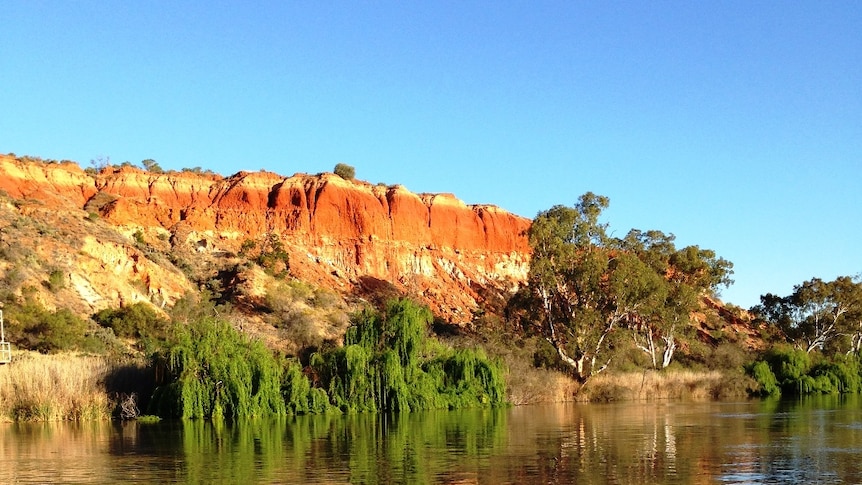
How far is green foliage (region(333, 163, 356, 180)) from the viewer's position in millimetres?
113938

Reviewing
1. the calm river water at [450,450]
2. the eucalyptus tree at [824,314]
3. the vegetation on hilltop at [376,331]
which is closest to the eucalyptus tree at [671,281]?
the vegetation on hilltop at [376,331]

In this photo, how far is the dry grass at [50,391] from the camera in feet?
126

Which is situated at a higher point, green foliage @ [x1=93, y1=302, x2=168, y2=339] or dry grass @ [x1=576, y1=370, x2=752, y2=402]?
green foliage @ [x1=93, y1=302, x2=168, y2=339]

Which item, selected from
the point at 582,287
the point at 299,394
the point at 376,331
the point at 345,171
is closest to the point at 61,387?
the point at 299,394

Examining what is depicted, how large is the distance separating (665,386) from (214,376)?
32571 millimetres

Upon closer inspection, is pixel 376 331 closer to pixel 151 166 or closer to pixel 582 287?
pixel 582 287

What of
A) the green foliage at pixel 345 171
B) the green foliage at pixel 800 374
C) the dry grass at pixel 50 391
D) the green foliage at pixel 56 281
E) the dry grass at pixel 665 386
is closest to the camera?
the dry grass at pixel 50 391

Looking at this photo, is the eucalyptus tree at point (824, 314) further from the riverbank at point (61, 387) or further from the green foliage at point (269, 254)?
the riverbank at point (61, 387)

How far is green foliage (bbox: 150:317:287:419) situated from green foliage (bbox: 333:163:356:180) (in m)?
73.7

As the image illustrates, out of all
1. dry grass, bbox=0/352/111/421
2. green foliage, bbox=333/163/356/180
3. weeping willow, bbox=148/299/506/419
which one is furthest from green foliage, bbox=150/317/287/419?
green foliage, bbox=333/163/356/180

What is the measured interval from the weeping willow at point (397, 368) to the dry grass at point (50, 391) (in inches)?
394

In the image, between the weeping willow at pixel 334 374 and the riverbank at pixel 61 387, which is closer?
the riverbank at pixel 61 387

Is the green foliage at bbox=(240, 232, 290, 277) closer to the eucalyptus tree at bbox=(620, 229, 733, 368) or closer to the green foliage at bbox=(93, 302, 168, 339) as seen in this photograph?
the green foliage at bbox=(93, 302, 168, 339)

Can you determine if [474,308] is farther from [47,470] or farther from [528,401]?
[47,470]
